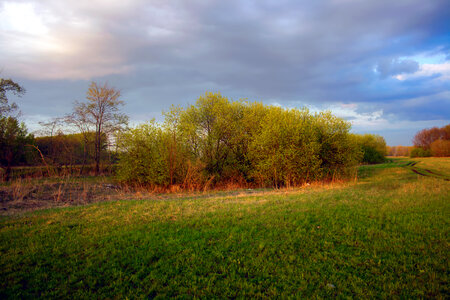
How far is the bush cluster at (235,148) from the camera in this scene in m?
18.6

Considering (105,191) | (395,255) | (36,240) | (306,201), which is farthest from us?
(105,191)

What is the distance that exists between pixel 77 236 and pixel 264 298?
561 centimetres

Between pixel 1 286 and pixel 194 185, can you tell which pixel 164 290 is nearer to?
pixel 1 286

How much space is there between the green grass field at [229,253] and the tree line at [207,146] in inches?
393

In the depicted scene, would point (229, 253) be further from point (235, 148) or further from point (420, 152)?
point (420, 152)

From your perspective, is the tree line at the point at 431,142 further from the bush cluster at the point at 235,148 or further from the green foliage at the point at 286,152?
the green foliage at the point at 286,152

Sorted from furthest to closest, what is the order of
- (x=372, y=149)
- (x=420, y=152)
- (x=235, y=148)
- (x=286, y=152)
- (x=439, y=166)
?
1. (x=420, y=152)
2. (x=372, y=149)
3. (x=439, y=166)
4. (x=235, y=148)
5. (x=286, y=152)

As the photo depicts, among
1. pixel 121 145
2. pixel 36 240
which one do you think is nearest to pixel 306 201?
pixel 36 240

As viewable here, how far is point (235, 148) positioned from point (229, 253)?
1755cm

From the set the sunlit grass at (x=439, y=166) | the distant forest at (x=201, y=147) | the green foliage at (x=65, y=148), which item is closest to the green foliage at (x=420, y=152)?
the sunlit grass at (x=439, y=166)

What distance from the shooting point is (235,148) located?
74.6ft

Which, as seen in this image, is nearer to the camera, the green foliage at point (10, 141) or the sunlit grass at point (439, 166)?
the green foliage at point (10, 141)

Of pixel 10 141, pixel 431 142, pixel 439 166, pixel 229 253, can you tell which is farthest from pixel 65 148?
pixel 431 142

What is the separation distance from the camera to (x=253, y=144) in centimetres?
2020
